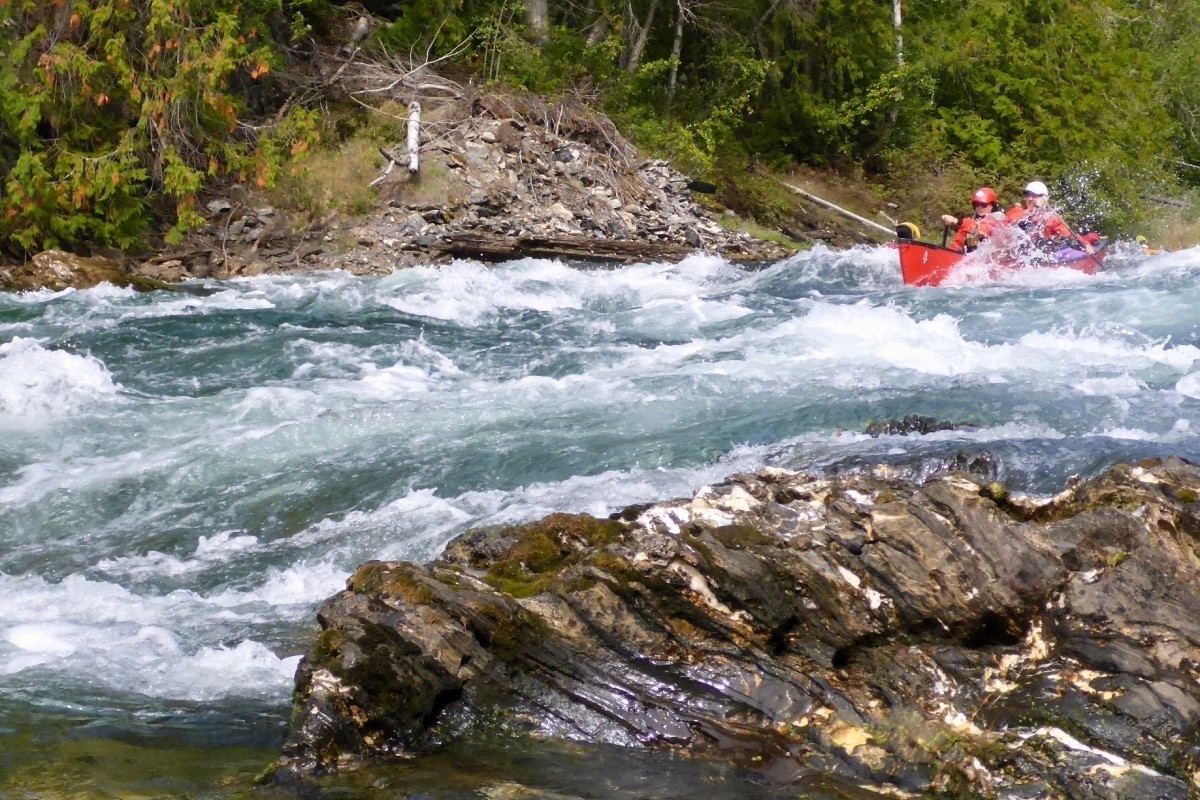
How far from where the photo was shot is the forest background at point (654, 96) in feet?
45.0

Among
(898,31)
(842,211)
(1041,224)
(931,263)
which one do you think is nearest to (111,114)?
(931,263)

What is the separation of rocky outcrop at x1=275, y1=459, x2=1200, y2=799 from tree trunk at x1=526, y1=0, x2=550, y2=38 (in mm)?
15135

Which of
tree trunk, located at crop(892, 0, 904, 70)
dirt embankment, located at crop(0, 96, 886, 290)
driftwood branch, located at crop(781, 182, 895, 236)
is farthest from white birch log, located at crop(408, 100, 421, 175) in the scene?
tree trunk, located at crop(892, 0, 904, 70)

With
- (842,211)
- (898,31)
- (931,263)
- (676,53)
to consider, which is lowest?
(842,211)

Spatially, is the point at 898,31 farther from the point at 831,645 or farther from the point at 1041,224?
the point at 831,645

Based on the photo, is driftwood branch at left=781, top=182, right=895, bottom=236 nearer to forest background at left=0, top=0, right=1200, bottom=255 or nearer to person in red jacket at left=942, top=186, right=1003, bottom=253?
forest background at left=0, top=0, right=1200, bottom=255

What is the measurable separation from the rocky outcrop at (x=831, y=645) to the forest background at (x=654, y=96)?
1082cm

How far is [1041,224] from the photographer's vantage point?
46.6ft

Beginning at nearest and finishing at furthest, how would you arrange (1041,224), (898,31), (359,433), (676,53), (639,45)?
(359,433)
(1041,224)
(676,53)
(639,45)
(898,31)

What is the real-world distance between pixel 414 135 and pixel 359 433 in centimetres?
853

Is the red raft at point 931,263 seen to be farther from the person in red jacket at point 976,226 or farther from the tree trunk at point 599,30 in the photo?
the tree trunk at point 599,30

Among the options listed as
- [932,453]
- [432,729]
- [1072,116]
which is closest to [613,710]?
[432,729]

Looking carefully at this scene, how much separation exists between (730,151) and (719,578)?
16.2 meters

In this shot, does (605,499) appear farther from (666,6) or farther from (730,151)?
(666,6)
